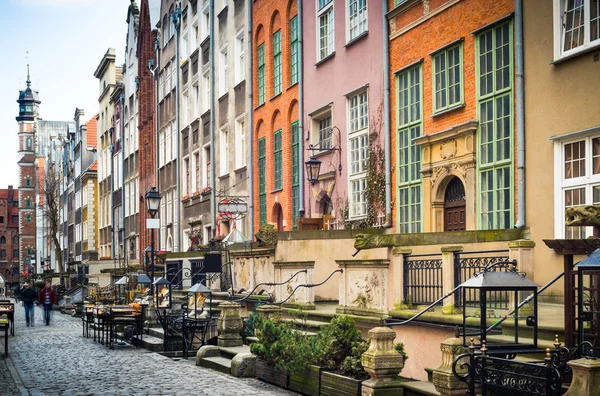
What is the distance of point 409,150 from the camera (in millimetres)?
20297

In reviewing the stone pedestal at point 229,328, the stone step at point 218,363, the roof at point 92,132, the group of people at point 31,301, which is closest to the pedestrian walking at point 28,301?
the group of people at point 31,301

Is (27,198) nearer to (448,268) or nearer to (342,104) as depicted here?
(342,104)

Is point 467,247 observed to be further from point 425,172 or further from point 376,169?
point 376,169

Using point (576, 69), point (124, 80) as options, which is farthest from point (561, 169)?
point (124, 80)

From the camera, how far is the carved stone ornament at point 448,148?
18344 mm

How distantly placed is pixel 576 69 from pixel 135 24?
145 feet

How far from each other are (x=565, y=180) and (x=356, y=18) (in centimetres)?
1004

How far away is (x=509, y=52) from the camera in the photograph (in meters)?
16.5

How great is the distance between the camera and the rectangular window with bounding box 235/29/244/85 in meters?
33.5

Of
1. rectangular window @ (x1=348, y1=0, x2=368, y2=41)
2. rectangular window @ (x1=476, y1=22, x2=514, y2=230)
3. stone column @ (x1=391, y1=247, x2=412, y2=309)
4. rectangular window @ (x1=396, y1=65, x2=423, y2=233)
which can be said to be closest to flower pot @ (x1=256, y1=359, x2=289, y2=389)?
stone column @ (x1=391, y1=247, x2=412, y2=309)

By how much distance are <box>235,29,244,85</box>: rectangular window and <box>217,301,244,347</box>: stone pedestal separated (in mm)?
17490

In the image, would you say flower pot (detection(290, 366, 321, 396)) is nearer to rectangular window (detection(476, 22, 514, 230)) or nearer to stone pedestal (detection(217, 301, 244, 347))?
stone pedestal (detection(217, 301, 244, 347))

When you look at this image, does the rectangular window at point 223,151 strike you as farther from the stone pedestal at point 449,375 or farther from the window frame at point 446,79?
the stone pedestal at point 449,375

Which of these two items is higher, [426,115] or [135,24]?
[135,24]
